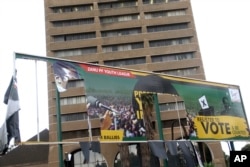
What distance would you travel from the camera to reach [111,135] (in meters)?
15.3

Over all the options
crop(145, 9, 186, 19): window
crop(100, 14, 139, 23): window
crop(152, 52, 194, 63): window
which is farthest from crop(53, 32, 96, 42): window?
crop(152, 52, 194, 63): window

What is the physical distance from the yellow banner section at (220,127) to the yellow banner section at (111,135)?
5.03 meters

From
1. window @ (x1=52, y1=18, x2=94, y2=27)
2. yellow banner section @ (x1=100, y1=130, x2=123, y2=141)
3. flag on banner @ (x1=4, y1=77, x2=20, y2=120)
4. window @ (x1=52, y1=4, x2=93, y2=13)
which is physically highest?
window @ (x1=52, y1=4, x2=93, y2=13)

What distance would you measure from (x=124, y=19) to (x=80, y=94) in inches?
A: 722

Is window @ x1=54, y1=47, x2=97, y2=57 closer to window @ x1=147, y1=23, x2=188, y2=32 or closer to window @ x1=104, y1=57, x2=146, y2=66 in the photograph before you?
window @ x1=104, y1=57, x2=146, y2=66

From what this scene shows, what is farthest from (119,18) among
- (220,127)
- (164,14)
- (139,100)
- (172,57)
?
(139,100)

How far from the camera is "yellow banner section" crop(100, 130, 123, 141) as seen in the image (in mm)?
15016

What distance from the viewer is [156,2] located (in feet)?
221

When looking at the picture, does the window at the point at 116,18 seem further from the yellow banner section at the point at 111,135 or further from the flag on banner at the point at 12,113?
the flag on banner at the point at 12,113

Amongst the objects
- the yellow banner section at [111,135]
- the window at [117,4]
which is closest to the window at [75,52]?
the window at [117,4]

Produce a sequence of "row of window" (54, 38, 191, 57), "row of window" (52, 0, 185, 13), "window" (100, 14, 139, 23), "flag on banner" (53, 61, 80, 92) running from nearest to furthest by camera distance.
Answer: "flag on banner" (53, 61, 80, 92) → "row of window" (54, 38, 191, 57) → "window" (100, 14, 139, 23) → "row of window" (52, 0, 185, 13)

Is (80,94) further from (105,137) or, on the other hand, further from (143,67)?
(105,137)

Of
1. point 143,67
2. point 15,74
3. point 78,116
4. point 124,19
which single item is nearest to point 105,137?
point 15,74

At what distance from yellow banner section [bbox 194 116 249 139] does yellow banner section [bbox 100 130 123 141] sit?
16.5ft
